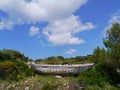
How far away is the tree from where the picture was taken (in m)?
27.4

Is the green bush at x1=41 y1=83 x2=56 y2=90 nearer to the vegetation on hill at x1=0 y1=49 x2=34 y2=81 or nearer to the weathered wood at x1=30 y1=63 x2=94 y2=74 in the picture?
the vegetation on hill at x1=0 y1=49 x2=34 y2=81

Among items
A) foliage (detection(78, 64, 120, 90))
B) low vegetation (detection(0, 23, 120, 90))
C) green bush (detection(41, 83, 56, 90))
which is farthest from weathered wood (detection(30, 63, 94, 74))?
green bush (detection(41, 83, 56, 90))

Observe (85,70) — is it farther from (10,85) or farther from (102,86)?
(10,85)

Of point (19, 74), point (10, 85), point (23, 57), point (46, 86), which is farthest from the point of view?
point (23, 57)

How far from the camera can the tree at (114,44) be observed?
27391mm

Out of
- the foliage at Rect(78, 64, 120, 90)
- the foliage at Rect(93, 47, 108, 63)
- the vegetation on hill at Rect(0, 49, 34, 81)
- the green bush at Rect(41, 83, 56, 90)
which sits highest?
the foliage at Rect(93, 47, 108, 63)

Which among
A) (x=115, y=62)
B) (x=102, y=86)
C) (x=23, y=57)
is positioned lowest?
(x=102, y=86)

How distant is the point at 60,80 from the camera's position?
2630 cm

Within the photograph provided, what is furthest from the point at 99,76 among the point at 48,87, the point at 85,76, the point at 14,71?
the point at 14,71

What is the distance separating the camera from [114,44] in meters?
27.7

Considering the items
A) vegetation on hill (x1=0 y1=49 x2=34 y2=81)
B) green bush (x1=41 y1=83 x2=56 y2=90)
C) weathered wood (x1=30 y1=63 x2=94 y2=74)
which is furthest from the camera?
weathered wood (x1=30 y1=63 x2=94 y2=74)

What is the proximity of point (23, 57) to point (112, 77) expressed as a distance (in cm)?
2684

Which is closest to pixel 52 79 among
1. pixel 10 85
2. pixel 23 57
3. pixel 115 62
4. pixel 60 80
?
pixel 60 80

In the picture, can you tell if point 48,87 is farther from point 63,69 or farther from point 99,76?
point 63,69
